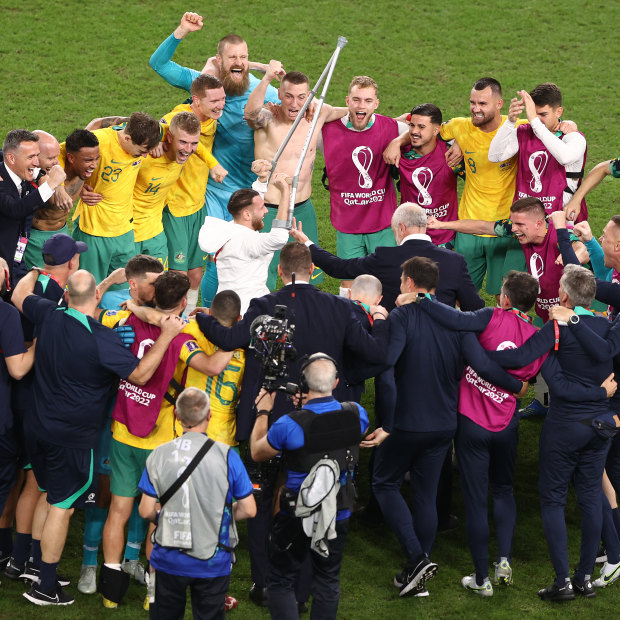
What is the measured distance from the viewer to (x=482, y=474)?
689 centimetres

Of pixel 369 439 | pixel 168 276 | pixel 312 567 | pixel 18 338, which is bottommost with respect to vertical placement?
pixel 312 567

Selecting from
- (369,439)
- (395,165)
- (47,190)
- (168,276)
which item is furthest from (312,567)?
(395,165)

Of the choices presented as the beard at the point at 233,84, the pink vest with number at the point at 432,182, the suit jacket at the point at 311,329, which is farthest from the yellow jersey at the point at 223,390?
the beard at the point at 233,84

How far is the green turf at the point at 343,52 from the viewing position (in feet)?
49.2

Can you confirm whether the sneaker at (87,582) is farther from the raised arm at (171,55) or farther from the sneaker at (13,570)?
the raised arm at (171,55)

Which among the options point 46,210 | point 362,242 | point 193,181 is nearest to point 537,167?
point 362,242

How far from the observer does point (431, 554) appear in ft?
24.4

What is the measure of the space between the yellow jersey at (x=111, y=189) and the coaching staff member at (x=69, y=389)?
234cm

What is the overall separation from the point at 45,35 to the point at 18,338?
11192 millimetres

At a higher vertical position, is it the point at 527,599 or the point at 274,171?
the point at 274,171

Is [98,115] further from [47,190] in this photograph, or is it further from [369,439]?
[369,439]

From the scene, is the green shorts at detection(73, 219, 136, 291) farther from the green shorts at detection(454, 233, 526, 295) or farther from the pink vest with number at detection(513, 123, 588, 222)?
the pink vest with number at detection(513, 123, 588, 222)

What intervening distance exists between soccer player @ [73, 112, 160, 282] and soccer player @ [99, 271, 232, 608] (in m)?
2.42

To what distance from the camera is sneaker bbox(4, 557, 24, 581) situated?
22.2ft
